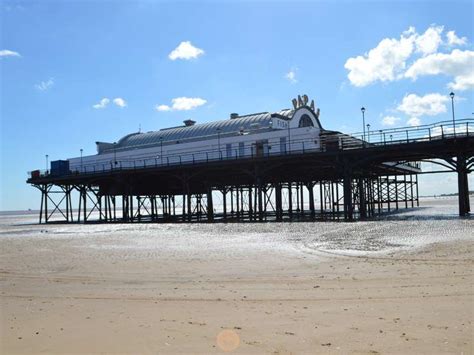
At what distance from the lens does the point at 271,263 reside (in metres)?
13.1

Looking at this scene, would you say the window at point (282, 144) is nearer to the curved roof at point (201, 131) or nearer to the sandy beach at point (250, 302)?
the curved roof at point (201, 131)

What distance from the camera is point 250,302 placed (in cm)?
830

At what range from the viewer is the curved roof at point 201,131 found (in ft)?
141

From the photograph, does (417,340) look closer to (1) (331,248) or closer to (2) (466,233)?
(1) (331,248)

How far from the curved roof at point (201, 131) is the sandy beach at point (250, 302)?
92.9 feet

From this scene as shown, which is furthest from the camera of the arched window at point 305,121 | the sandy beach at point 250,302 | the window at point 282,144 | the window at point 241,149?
the arched window at point 305,121

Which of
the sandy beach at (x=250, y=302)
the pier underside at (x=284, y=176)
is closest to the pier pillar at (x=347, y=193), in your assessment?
the pier underside at (x=284, y=176)

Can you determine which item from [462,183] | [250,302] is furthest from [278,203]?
[250,302]

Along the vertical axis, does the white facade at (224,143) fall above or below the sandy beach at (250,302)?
above

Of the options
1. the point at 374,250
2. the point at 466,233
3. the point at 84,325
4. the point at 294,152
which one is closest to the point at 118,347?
the point at 84,325

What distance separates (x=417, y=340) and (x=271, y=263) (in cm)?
734

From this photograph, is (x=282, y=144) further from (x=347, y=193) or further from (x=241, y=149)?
(x=347, y=193)

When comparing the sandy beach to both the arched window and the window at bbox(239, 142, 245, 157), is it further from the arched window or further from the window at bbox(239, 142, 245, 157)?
the arched window

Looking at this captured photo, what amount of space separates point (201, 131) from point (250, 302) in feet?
133
